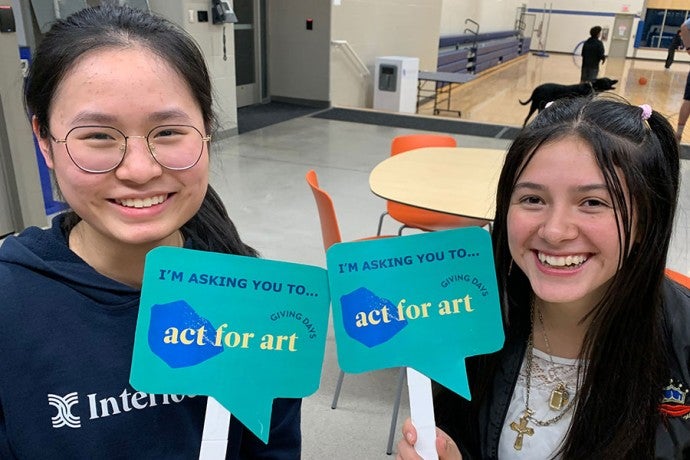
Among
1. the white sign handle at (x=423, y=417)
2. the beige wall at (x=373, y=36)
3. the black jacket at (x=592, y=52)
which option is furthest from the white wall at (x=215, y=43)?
the black jacket at (x=592, y=52)

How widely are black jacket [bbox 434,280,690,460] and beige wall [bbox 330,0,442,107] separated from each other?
22.2 feet

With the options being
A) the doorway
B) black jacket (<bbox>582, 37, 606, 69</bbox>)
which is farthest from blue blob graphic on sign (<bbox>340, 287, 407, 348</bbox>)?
black jacket (<bbox>582, 37, 606, 69</bbox>)

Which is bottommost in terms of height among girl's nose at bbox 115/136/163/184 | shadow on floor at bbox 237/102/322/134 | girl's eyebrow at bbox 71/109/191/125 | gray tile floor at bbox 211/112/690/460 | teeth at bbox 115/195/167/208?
gray tile floor at bbox 211/112/690/460

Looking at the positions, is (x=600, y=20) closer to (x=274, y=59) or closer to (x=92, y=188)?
(x=274, y=59)

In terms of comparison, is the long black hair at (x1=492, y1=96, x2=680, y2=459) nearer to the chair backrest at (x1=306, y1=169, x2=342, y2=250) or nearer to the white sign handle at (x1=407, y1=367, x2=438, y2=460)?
the white sign handle at (x1=407, y1=367, x2=438, y2=460)

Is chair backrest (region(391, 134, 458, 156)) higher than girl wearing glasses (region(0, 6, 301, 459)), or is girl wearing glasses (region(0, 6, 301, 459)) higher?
girl wearing glasses (region(0, 6, 301, 459))

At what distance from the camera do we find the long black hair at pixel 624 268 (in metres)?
0.86

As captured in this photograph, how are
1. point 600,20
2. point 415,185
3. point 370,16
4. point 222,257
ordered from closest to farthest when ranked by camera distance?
point 222,257 < point 415,185 < point 370,16 < point 600,20

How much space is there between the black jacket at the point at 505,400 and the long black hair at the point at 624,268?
2 cm

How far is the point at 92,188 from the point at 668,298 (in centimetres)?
97

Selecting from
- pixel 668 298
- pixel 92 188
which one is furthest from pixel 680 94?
pixel 92 188

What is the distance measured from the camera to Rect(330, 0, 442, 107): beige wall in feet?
24.8

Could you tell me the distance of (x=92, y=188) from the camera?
27.8 inches

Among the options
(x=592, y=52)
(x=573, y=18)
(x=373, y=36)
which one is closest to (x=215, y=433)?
(x=373, y=36)
